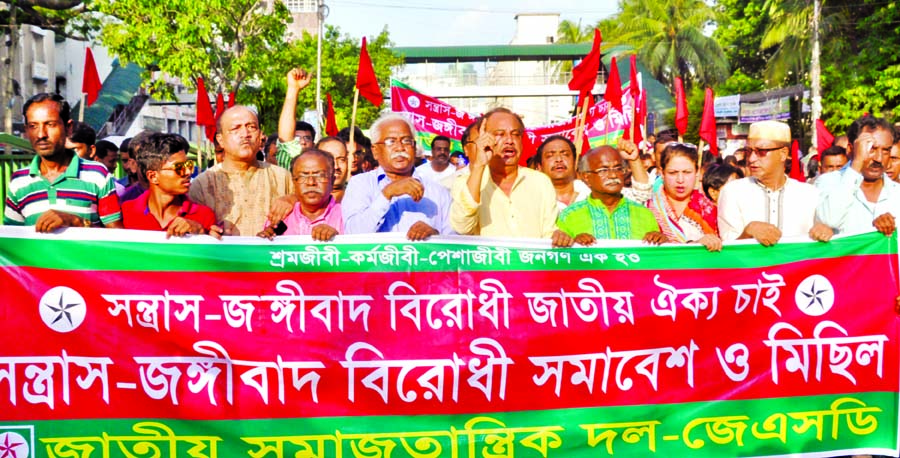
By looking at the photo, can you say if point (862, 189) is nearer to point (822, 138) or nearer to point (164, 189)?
point (164, 189)

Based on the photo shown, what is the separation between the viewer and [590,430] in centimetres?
470

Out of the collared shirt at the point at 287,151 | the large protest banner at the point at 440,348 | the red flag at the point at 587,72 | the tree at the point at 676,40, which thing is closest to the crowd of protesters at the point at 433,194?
the large protest banner at the point at 440,348

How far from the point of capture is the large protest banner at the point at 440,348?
4.50 m

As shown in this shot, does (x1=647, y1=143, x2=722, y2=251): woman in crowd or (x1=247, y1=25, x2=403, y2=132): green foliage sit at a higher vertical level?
(x1=247, y1=25, x2=403, y2=132): green foliage

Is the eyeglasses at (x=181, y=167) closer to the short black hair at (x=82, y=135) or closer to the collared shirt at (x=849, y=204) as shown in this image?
the short black hair at (x=82, y=135)

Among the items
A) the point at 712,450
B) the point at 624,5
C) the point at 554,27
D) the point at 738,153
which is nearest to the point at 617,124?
the point at 738,153

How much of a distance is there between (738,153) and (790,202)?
7.20m

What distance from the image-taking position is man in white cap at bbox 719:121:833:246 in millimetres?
5285

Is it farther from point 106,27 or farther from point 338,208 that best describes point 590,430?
point 106,27

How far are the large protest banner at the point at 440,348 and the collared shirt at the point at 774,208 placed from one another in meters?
0.34

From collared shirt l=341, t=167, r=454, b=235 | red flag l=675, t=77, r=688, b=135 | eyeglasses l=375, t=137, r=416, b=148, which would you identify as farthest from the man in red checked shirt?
red flag l=675, t=77, r=688, b=135

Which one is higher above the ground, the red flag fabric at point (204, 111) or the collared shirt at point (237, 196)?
the red flag fabric at point (204, 111)

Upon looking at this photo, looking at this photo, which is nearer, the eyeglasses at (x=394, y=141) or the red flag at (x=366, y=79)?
the eyeglasses at (x=394, y=141)

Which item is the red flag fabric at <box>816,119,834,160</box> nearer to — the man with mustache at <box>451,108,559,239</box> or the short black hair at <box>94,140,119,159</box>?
the short black hair at <box>94,140,119,159</box>
